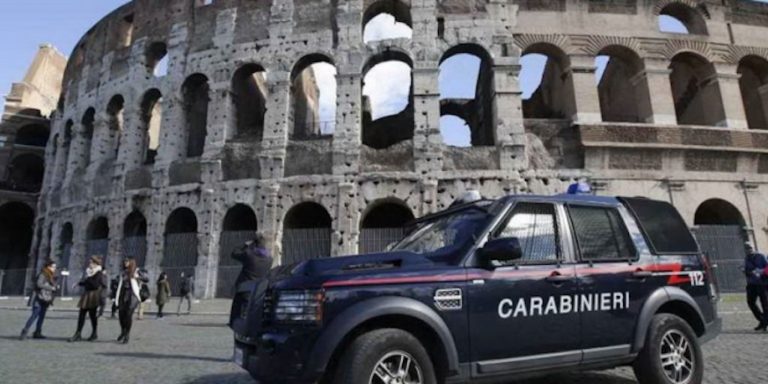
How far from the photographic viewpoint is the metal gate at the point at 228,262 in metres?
14.5

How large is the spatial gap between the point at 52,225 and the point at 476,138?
19.2 m

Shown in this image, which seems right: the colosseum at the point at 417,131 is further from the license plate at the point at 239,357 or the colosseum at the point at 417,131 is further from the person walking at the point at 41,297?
the license plate at the point at 239,357

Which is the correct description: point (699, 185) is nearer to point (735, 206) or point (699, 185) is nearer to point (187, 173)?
point (735, 206)

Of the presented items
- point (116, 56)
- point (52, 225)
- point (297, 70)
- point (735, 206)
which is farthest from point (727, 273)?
point (52, 225)

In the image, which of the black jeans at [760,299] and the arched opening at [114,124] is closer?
the black jeans at [760,299]

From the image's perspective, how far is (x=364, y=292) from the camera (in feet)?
9.50

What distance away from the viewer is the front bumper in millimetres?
2738

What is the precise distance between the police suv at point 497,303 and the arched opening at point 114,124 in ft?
60.7

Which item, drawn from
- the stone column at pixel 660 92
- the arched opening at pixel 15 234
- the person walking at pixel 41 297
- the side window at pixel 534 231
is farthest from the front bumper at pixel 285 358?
Result: the arched opening at pixel 15 234

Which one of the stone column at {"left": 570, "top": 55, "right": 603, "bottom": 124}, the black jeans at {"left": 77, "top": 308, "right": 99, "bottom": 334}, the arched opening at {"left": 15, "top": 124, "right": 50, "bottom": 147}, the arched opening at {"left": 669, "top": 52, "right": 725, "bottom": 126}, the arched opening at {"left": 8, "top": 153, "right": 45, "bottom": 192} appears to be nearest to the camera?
the black jeans at {"left": 77, "top": 308, "right": 99, "bottom": 334}

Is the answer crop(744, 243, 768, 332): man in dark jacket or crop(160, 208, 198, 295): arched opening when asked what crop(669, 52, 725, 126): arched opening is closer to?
crop(744, 243, 768, 332): man in dark jacket

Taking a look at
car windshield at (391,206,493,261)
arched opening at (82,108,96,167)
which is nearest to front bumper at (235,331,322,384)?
car windshield at (391,206,493,261)

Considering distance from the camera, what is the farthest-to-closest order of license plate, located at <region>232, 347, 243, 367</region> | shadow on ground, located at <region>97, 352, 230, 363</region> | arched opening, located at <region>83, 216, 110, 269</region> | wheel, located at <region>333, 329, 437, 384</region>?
arched opening, located at <region>83, 216, 110, 269</region>, shadow on ground, located at <region>97, 352, 230, 363</region>, license plate, located at <region>232, 347, 243, 367</region>, wheel, located at <region>333, 329, 437, 384</region>

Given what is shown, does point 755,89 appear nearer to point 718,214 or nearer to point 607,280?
point 718,214
